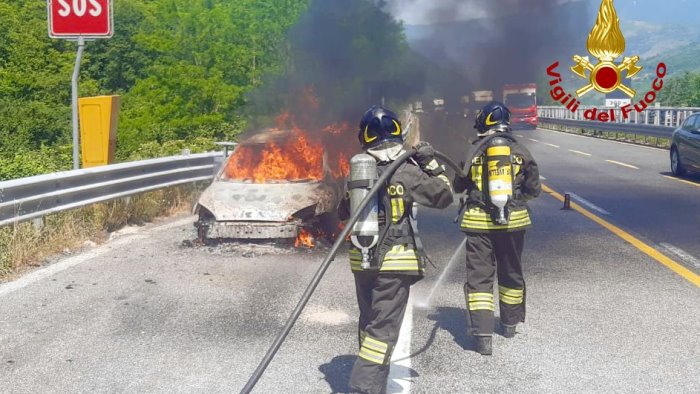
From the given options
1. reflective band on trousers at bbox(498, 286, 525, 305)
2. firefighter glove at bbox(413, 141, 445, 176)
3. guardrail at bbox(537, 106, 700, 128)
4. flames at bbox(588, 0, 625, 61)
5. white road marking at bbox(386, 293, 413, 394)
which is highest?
flames at bbox(588, 0, 625, 61)

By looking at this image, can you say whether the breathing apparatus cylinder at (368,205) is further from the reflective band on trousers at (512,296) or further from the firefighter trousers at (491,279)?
the reflective band on trousers at (512,296)

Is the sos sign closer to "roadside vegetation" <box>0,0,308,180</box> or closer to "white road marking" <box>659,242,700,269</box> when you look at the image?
"roadside vegetation" <box>0,0,308,180</box>

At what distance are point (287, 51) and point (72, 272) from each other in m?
7.54

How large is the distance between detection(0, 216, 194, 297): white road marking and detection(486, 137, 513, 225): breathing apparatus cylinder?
444 cm

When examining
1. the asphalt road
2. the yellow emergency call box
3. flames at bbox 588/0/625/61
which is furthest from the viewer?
flames at bbox 588/0/625/61

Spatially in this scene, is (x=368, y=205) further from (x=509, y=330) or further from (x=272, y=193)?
(x=272, y=193)

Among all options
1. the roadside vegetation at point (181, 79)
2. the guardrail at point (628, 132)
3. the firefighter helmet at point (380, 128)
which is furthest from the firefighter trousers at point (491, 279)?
the guardrail at point (628, 132)

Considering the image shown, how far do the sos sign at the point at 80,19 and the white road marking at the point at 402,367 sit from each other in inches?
287

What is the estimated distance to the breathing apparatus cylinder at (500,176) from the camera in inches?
233

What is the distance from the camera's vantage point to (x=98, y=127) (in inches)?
473

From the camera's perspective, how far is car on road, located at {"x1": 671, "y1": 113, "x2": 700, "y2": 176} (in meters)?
17.7

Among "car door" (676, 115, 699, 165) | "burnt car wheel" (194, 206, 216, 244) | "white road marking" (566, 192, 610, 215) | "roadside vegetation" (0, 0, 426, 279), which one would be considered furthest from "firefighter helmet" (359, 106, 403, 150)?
"car door" (676, 115, 699, 165)

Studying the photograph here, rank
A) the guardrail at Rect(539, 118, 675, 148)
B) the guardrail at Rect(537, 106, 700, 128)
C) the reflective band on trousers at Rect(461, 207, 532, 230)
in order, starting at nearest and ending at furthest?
the reflective band on trousers at Rect(461, 207, 532, 230) < the guardrail at Rect(539, 118, 675, 148) < the guardrail at Rect(537, 106, 700, 128)

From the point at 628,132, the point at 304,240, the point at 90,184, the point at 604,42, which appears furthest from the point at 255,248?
the point at 628,132
